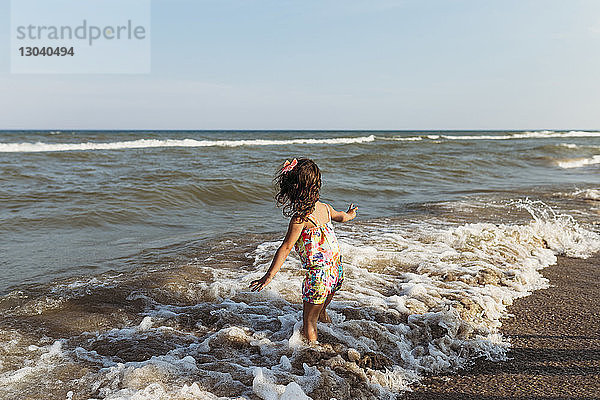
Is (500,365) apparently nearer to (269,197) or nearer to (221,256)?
(221,256)

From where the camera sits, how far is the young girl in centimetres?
325

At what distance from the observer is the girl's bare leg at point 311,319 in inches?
133

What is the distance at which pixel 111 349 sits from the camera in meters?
3.40

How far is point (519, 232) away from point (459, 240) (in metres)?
1.00

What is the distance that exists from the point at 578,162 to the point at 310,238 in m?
24.4

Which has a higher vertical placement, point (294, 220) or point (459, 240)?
point (294, 220)

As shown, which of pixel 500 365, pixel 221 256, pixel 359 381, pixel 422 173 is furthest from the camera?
pixel 422 173

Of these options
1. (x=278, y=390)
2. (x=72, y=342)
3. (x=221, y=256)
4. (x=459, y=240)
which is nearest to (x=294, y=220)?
(x=278, y=390)

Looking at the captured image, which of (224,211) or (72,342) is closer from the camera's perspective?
(72,342)

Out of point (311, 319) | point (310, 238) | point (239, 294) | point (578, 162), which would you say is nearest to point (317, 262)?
point (310, 238)

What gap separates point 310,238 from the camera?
132 inches

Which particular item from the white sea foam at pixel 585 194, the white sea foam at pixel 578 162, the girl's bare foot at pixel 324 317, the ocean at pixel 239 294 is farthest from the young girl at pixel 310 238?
the white sea foam at pixel 578 162

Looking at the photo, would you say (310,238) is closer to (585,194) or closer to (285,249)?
(285,249)

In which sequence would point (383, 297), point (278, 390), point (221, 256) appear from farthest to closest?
point (221, 256) → point (383, 297) → point (278, 390)
